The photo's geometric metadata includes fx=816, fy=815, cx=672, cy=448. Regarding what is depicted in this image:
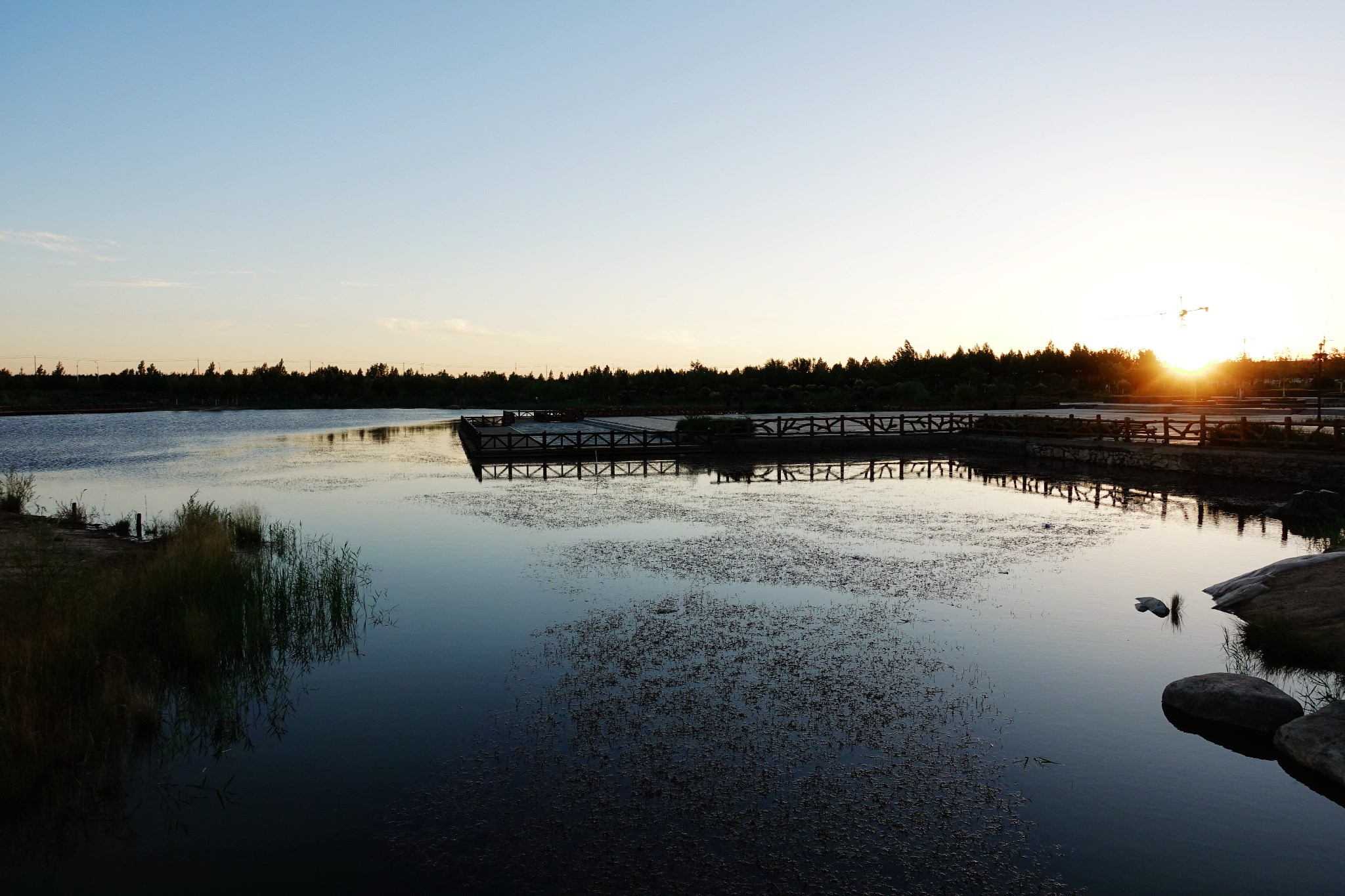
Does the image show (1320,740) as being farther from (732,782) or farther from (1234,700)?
(732,782)

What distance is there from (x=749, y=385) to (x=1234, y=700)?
113m

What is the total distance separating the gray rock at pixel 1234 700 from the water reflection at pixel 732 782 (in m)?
1.81

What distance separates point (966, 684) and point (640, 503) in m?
13.6

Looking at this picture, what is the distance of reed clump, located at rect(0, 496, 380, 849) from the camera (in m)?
6.21

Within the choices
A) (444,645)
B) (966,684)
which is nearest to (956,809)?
(966,684)

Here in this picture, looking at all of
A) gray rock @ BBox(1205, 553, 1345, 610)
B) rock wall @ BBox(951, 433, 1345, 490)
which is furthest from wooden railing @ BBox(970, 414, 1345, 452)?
gray rock @ BBox(1205, 553, 1345, 610)

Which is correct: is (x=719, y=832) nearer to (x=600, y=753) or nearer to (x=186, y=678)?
(x=600, y=753)

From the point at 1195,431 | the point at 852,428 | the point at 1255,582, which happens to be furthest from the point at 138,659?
the point at 852,428

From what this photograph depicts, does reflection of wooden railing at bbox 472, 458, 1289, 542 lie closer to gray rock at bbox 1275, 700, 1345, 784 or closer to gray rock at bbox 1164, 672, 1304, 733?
gray rock at bbox 1164, 672, 1304, 733

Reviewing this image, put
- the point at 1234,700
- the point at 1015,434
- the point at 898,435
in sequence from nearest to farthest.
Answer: the point at 1234,700 < the point at 1015,434 < the point at 898,435

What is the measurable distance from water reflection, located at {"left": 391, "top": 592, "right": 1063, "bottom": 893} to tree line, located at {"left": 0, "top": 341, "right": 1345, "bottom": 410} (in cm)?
7565

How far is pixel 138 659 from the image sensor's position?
28.0 feet

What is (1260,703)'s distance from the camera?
24.5 ft

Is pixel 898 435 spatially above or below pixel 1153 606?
above
